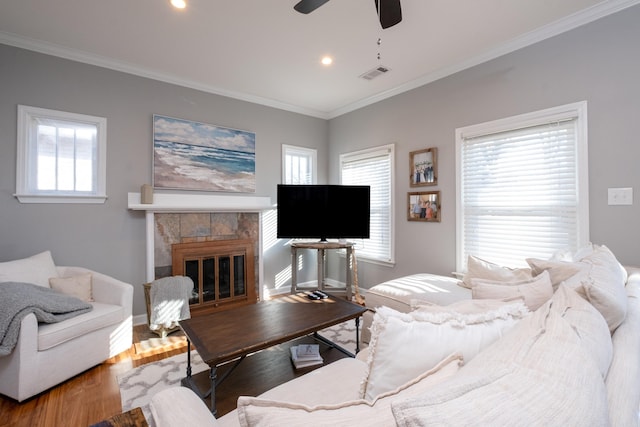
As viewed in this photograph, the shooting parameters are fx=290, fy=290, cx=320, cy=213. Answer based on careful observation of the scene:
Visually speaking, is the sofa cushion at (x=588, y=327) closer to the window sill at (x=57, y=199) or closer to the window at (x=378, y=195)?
the window at (x=378, y=195)

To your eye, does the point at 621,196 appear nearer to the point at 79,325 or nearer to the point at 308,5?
the point at 308,5

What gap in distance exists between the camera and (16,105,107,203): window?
2725 millimetres

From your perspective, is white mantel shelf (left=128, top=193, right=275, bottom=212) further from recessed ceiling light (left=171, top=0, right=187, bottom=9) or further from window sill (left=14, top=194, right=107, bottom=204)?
recessed ceiling light (left=171, top=0, right=187, bottom=9)

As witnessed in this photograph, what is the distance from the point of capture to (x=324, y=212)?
3.85 meters

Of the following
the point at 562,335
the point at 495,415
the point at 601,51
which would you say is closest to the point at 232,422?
the point at 495,415

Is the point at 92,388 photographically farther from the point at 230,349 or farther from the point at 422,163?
the point at 422,163

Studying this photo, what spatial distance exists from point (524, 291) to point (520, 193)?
168 cm

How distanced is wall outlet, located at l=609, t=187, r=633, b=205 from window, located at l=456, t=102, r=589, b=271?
151 millimetres

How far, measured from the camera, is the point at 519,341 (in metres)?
0.68

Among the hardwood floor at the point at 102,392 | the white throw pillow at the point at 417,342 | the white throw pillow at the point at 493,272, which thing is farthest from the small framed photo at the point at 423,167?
the white throw pillow at the point at 417,342

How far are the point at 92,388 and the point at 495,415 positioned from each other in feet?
8.86

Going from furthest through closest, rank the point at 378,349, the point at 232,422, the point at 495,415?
the point at 232,422 < the point at 378,349 < the point at 495,415

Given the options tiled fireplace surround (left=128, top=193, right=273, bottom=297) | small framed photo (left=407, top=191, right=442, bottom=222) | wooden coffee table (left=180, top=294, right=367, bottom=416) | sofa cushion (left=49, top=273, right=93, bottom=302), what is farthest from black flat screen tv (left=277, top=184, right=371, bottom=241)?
sofa cushion (left=49, top=273, right=93, bottom=302)

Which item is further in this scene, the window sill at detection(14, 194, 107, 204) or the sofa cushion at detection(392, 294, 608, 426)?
the window sill at detection(14, 194, 107, 204)
